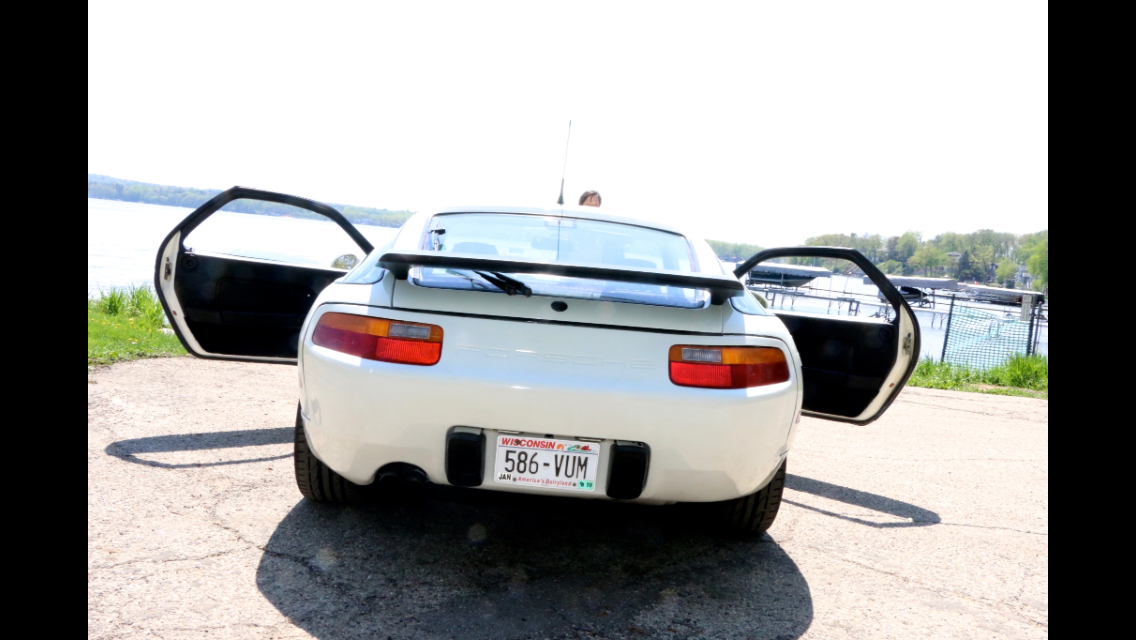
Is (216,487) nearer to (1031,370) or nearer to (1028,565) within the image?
(1028,565)

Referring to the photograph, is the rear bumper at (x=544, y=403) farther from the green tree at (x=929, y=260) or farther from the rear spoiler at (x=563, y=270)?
the green tree at (x=929, y=260)

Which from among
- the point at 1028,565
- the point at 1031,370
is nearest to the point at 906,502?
the point at 1028,565

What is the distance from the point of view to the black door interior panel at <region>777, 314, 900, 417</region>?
3.87 metres

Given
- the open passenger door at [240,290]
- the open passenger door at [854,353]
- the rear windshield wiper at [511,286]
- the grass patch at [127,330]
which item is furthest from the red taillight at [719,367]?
the grass patch at [127,330]

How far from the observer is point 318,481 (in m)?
3.12

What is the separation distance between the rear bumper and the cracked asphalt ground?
0.39 metres

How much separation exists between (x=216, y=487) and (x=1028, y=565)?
3.56 meters

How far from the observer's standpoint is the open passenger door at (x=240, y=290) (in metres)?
4.06

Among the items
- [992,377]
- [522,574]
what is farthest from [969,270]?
[522,574]

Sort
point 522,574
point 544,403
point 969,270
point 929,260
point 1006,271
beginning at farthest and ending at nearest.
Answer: point 1006,271, point 969,270, point 929,260, point 522,574, point 544,403

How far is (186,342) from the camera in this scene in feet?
13.7

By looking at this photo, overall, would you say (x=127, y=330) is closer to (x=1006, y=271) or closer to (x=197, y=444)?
(x=197, y=444)

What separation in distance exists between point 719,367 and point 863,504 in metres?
2.05
